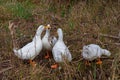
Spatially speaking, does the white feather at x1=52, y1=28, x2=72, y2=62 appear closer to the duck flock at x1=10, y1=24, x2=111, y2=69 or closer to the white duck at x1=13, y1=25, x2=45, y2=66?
the duck flock at x1=10, y1=24, x2=111, y2=69

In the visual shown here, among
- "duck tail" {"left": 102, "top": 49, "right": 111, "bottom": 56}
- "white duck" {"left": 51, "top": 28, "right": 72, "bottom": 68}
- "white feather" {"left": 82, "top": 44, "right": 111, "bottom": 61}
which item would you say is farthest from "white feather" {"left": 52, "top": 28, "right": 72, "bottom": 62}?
"duck tail" {"left": 102, "top": 49, "right": 111, "bottom": 56}

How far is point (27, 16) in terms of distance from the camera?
4098mm

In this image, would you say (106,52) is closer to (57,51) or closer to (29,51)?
(57,51)

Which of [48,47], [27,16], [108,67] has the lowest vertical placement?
[108,67]

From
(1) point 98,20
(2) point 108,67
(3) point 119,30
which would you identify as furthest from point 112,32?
(2) point 108,67

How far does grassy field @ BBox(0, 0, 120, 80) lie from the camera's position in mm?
2824

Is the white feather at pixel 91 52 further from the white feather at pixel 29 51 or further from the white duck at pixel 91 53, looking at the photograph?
the white feather at pixel 29 51

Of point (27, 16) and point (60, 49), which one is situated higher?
point (27, 16)

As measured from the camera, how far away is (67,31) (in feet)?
12.0

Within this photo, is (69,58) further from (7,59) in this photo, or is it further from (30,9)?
(30,9)

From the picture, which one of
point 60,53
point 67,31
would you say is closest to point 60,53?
point 60,53

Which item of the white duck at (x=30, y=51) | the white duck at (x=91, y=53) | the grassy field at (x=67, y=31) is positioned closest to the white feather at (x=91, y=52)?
the white duck at (x=91, y=53)

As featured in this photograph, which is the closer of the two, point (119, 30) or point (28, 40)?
point (28, 40)

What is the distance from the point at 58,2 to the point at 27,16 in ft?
2.02
